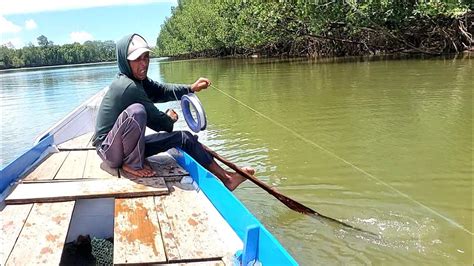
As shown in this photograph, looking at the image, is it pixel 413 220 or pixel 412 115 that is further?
pixel 412 115

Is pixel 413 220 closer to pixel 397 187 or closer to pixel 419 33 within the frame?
pixel 397 187

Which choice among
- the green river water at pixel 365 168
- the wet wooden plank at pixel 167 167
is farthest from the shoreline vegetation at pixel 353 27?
the wet wooden plank at pixel 167 167

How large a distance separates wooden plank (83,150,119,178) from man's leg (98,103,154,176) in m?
0.07

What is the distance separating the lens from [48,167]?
370cm

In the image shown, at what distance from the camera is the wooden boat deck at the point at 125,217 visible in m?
2.21

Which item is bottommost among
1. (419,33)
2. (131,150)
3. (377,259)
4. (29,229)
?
(377,259)

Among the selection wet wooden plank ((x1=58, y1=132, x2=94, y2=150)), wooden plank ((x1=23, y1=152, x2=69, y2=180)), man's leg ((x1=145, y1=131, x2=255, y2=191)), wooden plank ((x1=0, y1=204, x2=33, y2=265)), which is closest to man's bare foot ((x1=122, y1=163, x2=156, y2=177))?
man's leg ((x1=145, y1=131, x2=255, y2=191))

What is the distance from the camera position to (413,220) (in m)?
3.87

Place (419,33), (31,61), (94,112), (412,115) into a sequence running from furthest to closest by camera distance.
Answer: (31,61) → (419,33) → (412,115) → (94,112)

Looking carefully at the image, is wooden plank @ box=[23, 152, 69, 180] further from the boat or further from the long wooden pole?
the long wooden pole

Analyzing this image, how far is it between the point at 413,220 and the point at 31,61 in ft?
376

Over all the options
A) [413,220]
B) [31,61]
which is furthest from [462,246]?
[31,61]

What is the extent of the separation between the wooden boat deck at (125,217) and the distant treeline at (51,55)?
92.5m

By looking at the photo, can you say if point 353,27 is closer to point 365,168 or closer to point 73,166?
point 365,168
